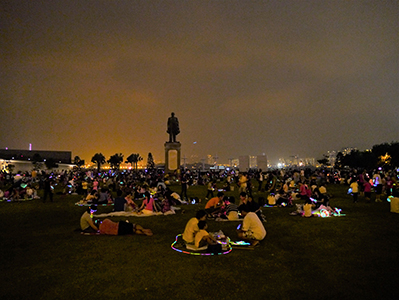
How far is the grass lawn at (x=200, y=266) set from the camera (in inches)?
213

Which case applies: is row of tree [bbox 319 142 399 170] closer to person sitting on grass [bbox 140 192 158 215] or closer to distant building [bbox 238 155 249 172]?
distant building [bbox 238 155 249 172]

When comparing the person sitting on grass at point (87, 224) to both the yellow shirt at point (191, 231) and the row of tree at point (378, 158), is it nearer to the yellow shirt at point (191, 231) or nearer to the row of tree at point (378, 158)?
the yellow shirt at point (191, 231)

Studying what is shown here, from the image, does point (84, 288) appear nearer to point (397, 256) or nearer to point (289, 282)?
point (289, 282)

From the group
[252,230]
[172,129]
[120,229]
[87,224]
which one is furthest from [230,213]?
[172,129]

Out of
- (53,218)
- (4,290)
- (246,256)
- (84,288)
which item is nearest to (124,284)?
(84,288)

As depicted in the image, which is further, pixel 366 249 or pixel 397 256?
pixel 366 249

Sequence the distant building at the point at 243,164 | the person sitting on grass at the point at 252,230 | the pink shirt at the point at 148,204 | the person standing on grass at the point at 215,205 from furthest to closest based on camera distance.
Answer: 1. the distant building at the point at 243,164
2. the pink shirt at the point at 148,204
3. the person standing on grass at the point at 215,205
4. the person sitting on grass at the point at 252,230

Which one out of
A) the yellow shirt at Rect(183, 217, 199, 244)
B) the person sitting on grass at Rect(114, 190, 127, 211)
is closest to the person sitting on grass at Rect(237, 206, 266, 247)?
the yellow shirt at Rect(183, 217, 199, 244)

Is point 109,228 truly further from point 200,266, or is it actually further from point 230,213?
point 230,213

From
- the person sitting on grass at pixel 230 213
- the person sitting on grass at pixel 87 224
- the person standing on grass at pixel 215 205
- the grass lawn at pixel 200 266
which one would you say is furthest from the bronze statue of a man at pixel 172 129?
the person sitting on grass at pixel 87 224

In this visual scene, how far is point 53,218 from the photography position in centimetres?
1307

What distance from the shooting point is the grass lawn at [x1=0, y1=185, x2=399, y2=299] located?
5.41 meters

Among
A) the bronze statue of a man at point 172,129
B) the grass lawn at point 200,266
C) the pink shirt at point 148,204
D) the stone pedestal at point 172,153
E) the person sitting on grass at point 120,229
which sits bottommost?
the grass lawn at point 200,266

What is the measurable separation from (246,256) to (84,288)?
153 inches
